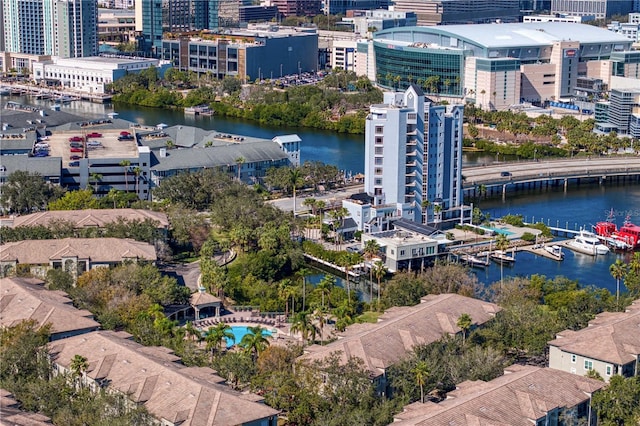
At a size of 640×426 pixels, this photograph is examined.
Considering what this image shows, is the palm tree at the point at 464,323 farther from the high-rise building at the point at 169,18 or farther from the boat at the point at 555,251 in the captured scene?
the high-rise building at the point at 169,18

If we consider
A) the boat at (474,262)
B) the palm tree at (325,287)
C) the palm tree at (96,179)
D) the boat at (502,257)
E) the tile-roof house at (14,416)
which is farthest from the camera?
the palm tree at (96,179)

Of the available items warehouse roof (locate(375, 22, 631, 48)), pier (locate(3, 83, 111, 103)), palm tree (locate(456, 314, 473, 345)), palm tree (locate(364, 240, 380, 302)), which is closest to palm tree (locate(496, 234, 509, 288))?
palm tree (locate(364, 240, 380, 302))

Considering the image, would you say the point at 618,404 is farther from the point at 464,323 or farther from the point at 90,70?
the point at 90,70

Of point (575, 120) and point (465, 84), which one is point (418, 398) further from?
point (465, 84)

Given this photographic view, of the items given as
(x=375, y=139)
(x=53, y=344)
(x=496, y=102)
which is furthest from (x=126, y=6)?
(x=53, y=344)

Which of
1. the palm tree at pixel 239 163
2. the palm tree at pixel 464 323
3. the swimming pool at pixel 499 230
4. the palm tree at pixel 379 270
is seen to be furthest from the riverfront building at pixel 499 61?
the palm tree at pixel 464 323

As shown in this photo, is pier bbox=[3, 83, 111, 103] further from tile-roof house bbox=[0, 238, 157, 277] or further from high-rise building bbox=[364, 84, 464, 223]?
tile-roof house bbox=[0, 238, 157, 277]
